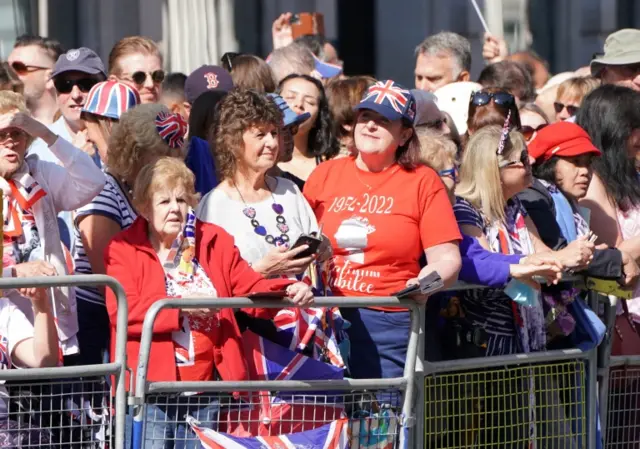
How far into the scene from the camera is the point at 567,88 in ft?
28.6

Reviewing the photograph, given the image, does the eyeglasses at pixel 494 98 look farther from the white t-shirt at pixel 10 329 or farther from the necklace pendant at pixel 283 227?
the white t-shirt at pixel 10 329

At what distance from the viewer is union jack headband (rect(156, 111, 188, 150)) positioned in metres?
5.45

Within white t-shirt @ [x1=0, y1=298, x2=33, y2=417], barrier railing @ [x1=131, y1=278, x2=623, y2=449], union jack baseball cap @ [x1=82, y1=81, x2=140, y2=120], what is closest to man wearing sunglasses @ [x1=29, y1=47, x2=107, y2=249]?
union jack baseball cap @ [x1=82, y1=81, x2=140, y2=120]

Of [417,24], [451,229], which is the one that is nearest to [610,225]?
[451,229]

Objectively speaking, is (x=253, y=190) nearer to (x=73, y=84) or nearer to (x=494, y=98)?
(x=73, y=84)

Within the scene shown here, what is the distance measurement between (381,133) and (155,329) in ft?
4.41

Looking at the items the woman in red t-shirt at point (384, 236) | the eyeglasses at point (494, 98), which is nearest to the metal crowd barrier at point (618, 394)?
the eyeglasses at point (494, 98)

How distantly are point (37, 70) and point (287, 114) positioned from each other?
240 cm

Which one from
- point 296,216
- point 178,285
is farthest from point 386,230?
point 178,285

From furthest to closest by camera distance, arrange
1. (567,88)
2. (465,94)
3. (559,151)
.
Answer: (567,88) < (465,94) < (559,151)

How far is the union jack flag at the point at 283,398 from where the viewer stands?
16.6 ft

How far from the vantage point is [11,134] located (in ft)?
16.2

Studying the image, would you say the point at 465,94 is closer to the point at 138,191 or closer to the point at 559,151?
the point at 559,151

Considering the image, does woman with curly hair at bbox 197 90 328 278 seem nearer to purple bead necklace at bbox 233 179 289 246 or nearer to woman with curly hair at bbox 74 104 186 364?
purple bead necklace at bbox 233 179 289 246
